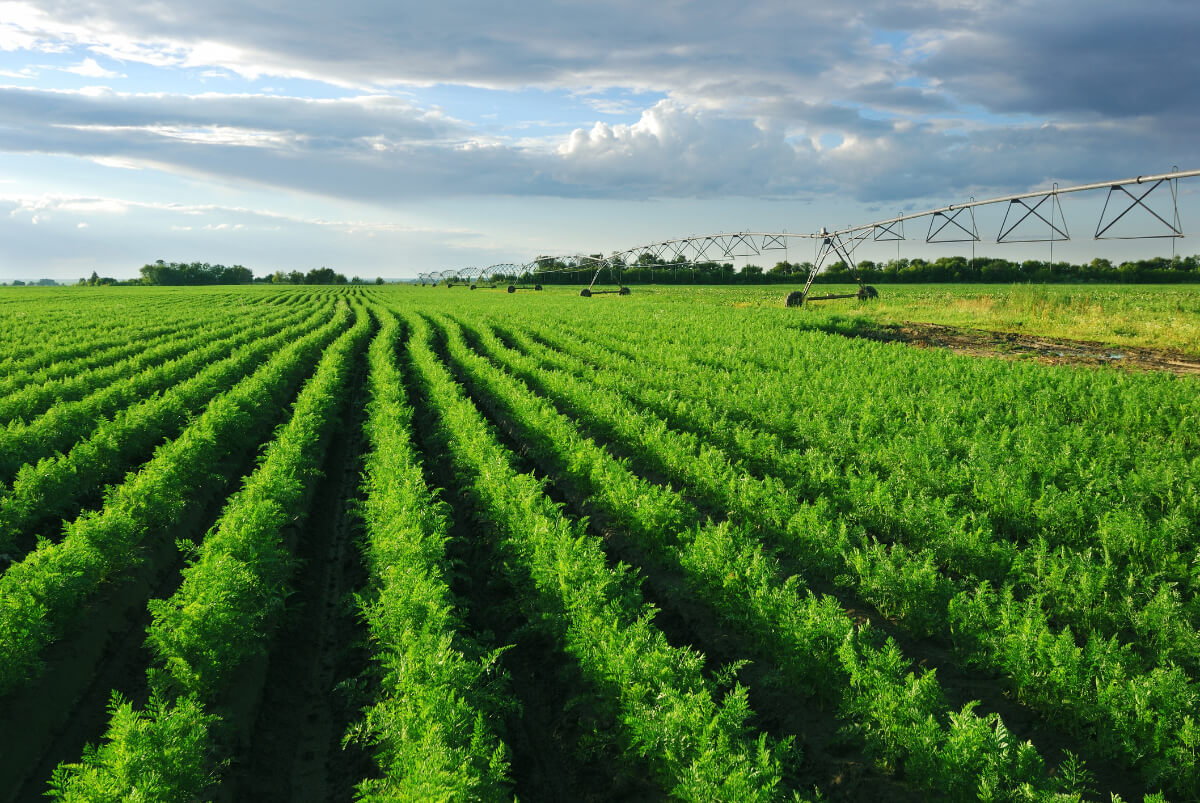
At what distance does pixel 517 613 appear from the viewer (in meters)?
6.83

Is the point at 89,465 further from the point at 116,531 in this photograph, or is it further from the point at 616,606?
the point at 616,606

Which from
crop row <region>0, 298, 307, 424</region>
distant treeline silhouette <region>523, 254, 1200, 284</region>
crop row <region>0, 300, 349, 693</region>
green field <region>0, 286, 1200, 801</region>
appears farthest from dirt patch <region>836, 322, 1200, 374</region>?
distant treeline silhouette <region>523, 254, 1200, 284</region>

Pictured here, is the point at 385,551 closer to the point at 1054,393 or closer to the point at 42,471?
the point at 42,471

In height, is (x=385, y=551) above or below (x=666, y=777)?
above

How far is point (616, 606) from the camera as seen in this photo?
18.8ft

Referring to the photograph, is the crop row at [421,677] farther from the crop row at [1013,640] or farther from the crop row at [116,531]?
the crop row at [1013,640]

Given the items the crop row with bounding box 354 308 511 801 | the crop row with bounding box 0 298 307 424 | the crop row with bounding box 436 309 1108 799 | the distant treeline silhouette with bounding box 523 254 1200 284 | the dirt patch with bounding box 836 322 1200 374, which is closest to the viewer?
the crop row with bounding box 354 308 511 801

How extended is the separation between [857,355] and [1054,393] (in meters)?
6.10

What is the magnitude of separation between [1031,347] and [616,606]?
24610 mm

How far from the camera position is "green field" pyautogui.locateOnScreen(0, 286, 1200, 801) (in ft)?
14.9

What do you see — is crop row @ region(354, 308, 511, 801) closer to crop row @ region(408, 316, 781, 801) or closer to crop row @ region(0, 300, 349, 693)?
crop row @ region(408, 316, 781, 801)

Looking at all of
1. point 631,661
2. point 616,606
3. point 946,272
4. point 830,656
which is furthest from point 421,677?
point 946,272

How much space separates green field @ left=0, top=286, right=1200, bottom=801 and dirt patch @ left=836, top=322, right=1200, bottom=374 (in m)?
7.93

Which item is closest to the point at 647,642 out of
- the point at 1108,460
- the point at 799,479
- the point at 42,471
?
the point at 799,479
